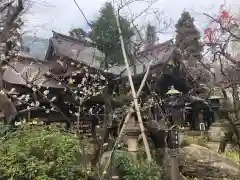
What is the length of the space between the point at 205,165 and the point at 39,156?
439 centimetres

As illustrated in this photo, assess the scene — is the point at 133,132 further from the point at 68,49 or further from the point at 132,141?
the point at 68,49

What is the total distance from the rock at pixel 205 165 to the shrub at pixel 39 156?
337cm

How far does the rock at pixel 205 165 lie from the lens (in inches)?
269

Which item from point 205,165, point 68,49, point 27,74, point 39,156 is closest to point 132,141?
point 205,165

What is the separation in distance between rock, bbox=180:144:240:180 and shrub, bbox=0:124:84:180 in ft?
11.0

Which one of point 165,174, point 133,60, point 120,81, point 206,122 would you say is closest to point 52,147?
point 165,174

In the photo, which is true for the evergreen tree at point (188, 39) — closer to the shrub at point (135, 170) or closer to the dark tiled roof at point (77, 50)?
the dark tiled roof at point (77, 50)

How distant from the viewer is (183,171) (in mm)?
7301

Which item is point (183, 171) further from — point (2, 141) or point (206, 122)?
point (206, 122)

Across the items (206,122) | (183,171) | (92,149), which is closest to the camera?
(183,171)

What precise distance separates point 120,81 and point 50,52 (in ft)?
20.6

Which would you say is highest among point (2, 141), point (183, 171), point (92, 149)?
point (2, 141)

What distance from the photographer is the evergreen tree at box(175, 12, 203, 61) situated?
12.9 m

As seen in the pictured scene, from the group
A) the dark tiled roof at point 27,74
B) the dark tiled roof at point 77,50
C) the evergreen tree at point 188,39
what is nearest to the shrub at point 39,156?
the dark tiled roof at point 27,74
